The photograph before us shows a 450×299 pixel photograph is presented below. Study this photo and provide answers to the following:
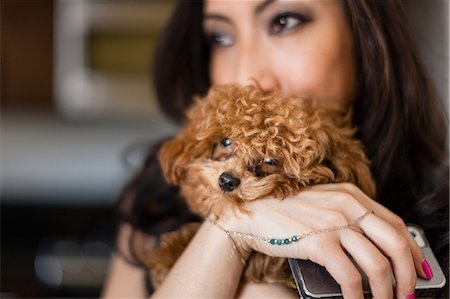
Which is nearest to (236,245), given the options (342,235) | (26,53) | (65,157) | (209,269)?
(209,269)

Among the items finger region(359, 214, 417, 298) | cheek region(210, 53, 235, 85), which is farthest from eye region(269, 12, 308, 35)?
finger region(359, 214, 417, 298)

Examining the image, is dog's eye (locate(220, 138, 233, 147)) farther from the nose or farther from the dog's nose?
the nose

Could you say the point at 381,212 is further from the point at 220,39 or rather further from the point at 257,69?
the point at 220,39

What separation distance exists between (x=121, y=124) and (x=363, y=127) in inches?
65.9

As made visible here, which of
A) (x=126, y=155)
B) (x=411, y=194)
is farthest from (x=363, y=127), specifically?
(x=126, y=155)

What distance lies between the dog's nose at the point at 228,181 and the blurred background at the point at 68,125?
1.43 meters

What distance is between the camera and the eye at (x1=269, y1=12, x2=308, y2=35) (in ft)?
3.00

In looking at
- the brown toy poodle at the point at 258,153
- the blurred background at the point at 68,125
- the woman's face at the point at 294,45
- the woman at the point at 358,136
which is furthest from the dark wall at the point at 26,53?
the brown toy poodle at the point at 258,153

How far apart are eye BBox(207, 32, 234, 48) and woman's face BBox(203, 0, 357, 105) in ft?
0.17

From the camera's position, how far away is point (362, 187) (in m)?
0.77

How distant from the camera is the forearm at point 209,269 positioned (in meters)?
0.76

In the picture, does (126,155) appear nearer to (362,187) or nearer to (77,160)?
(362,187)

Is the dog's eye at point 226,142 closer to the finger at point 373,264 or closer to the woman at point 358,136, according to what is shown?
the woman at point 358,136

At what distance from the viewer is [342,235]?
2.23ft
